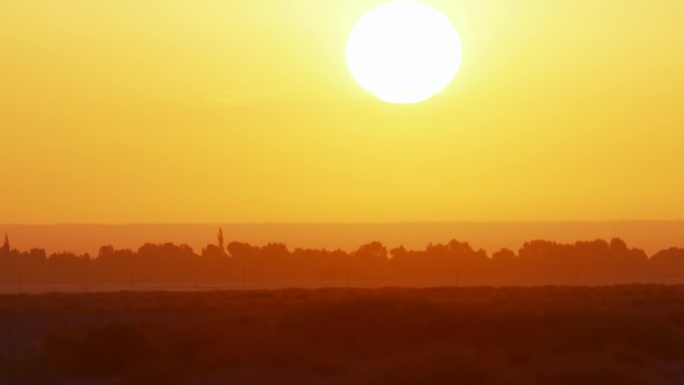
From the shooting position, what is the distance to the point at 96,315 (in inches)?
2517

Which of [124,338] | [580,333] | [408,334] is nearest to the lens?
[124,338]

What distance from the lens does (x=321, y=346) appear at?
42.2 meters

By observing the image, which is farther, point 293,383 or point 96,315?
point 96,315

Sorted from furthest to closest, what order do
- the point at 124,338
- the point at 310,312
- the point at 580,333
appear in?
the point at 310,312 < the point at 580,333 < the point at 124,338

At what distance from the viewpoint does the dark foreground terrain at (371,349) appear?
107 ft

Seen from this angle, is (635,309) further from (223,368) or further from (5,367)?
(5,367)

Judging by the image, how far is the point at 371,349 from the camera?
135 ft

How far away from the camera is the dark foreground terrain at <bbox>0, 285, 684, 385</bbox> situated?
32.6m

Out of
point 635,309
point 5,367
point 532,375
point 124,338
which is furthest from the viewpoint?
point 635,309

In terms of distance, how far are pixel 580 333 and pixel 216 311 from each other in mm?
29519

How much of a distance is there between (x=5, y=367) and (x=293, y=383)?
7900 mm

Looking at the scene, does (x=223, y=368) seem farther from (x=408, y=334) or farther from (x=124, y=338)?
(x=408, y=334)

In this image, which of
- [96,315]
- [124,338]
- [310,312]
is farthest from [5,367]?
[96,315]

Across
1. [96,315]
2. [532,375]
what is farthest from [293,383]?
[96,315]
